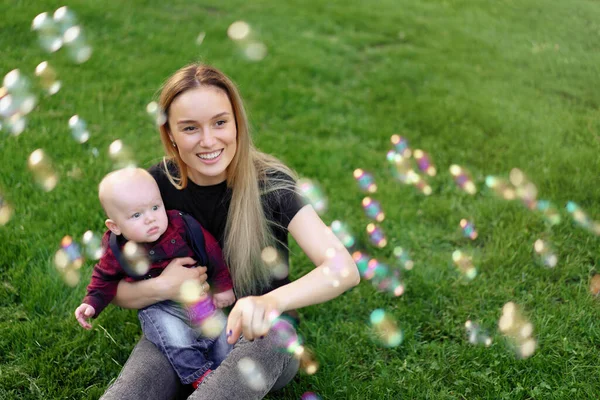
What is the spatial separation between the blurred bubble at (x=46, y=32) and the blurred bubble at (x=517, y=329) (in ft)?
15.9

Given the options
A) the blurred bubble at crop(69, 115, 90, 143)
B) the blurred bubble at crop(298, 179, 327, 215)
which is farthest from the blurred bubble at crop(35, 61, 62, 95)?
the blurred bubble at crop(298, 179, 327, 215)

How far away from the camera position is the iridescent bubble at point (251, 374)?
82.7 inches

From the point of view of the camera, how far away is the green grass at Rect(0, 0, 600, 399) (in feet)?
8.91

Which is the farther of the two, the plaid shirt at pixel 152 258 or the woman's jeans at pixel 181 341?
the plaid shirt at pixel 152 258

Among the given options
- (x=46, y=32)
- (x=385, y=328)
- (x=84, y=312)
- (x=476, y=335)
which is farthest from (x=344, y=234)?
(x=46, y=32)

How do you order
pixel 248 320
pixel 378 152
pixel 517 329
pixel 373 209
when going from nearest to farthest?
pixel 248 320, pixel 517 329, pixel 373 209, pixel 378 152

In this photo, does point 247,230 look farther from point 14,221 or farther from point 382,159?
point 382,159

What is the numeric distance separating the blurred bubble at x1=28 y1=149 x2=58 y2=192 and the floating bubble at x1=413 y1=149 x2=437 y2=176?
271cm

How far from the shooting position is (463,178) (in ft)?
14.1

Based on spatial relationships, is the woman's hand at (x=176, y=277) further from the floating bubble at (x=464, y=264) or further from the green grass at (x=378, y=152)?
the floating bubble at (x=464, y=264)

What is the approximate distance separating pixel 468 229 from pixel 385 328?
1.12m

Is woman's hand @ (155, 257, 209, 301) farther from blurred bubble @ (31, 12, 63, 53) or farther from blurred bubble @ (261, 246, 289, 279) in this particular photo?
blurred bubble @ (31, 12, 63, 53)

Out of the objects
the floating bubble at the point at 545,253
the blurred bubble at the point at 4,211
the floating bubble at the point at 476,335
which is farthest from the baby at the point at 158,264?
the floating bubble at the point at 545,253

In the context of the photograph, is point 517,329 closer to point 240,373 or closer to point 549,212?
point 549,212
